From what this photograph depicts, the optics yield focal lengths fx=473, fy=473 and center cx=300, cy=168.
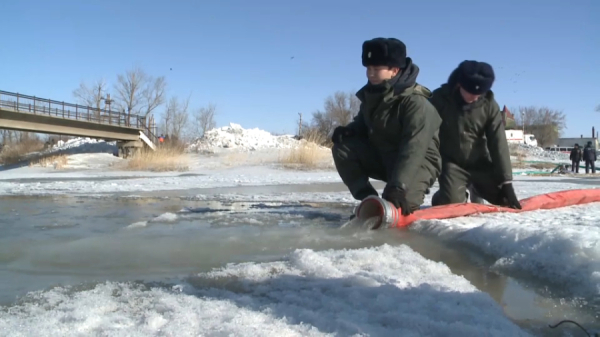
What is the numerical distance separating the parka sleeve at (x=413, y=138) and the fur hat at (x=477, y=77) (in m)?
0.51

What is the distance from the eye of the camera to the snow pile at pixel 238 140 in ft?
84.4

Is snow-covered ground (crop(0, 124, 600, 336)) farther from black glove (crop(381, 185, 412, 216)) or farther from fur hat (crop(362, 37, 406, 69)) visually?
fur hat (crop(362, 37, 406, 69))

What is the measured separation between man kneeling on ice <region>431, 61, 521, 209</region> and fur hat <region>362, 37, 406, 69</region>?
0.68 m

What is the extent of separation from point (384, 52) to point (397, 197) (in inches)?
35.8

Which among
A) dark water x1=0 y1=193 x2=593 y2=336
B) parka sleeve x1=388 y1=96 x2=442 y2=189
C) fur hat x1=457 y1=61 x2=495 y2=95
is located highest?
fur hat x1=457 y1=61 x2=495 y2=95

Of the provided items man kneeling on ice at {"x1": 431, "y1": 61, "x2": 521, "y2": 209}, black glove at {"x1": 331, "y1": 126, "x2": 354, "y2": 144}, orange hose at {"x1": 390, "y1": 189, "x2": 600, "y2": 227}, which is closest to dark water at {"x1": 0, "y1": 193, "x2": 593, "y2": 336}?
orange hose at {"x1": 390, "y1": 189, "x2": 600, "y2": 227}

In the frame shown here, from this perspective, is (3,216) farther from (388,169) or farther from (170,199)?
(388,169)

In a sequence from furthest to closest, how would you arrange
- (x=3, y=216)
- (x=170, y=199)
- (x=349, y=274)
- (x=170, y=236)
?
(x=170, y=199)
(x=3, y=216)
(x=170, y=236)
(x=349, y=274)

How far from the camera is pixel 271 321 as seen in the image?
121cm

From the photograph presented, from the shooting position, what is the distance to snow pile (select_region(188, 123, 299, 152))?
25739 mm

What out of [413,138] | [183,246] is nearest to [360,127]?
[413,138]

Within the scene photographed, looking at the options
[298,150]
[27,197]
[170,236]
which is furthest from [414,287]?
[298,150]

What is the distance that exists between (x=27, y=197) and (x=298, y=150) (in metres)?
10.9

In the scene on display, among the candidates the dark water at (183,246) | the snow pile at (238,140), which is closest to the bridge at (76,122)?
the snow pile at (238,140)
